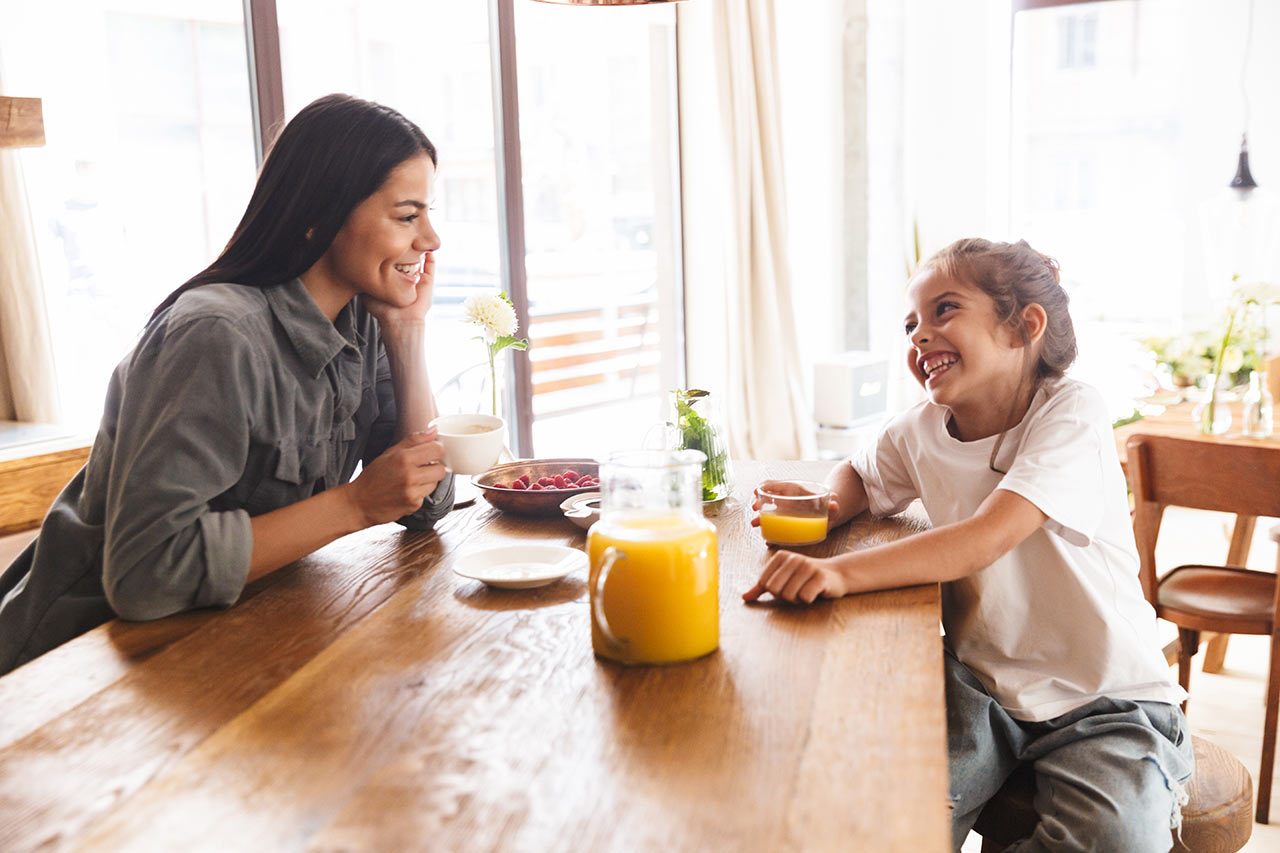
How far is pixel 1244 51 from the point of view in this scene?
14.8 ft

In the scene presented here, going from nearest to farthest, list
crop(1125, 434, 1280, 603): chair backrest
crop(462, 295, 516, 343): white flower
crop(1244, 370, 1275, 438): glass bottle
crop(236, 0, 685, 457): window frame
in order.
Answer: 1. crop(462, 295, 516, 343): white flower
2. crop(1125, 434, 1280, 603): chair backrest
3. crop(1244, 370, 1275, 438): glass bottle
4. crop(236, 0, 685, 457): window frame

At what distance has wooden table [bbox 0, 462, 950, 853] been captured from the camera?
75cm

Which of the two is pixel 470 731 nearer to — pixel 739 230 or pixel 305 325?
pixel 305 325

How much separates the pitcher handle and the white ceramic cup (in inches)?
16.4

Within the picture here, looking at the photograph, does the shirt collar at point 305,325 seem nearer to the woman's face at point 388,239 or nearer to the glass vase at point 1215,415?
the woman's face at point 388,239

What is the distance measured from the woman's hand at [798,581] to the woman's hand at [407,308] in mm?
733

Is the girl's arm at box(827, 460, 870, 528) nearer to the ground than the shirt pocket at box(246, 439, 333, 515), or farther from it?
nearer to the ground

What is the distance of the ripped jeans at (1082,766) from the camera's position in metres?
1.26

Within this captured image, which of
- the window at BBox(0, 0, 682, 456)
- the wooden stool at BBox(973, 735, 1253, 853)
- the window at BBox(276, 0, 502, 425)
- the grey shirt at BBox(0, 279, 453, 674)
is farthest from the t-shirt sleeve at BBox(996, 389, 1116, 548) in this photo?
the window at BBox(276, 0, 502, 425)

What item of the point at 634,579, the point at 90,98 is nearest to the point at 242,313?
the point at 634,579

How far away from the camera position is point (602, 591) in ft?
3.32

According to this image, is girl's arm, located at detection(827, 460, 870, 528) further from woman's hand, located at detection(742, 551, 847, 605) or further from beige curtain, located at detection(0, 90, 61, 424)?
beige curtain, located at detection(0, 90, 61, 424)

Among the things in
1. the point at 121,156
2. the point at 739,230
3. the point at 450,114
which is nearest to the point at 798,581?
the point at 121,156

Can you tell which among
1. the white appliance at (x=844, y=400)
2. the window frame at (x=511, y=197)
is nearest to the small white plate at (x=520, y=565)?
the window frame at (x=511, y=197)
